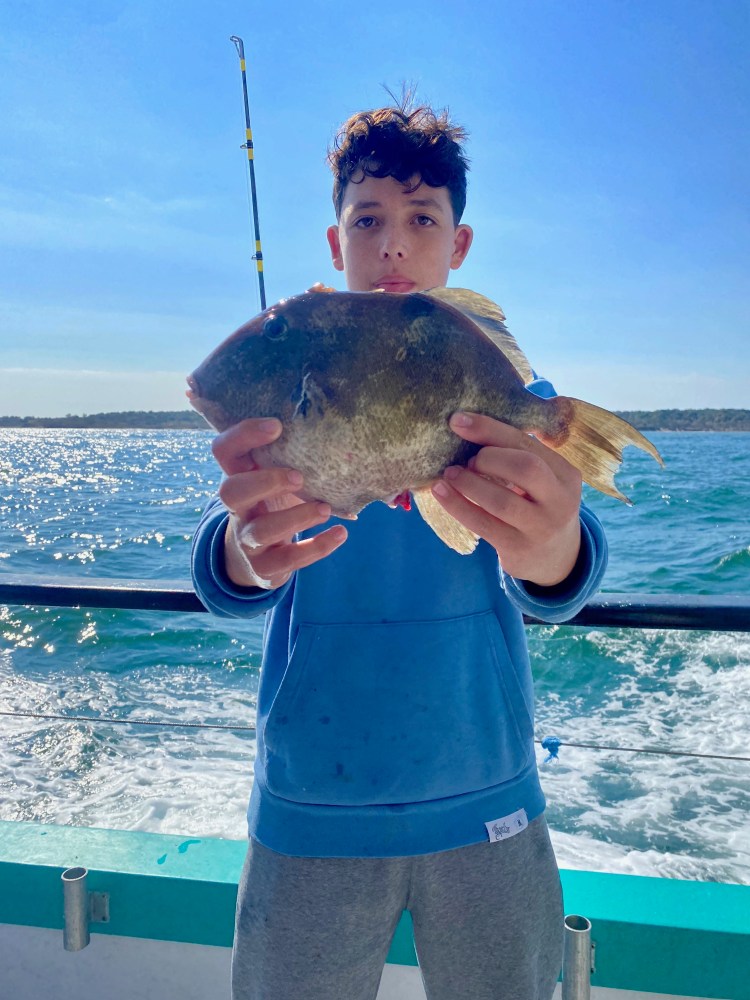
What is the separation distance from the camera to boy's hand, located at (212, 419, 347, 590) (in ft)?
4.71

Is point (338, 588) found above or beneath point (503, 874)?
above

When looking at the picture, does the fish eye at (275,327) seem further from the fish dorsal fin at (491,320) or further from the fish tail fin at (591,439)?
the fish tail fin at (591,439)

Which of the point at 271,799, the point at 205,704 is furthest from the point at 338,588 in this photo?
the point at 205,704

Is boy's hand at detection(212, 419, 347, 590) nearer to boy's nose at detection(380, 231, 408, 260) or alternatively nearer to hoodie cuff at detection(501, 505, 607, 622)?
hoodie cuff at detection(501, 505, 607, 622)

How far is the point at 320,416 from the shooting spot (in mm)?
1453

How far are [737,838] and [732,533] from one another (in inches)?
Answer: 480

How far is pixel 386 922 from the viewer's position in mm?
1796

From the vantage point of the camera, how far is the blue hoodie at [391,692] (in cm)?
177

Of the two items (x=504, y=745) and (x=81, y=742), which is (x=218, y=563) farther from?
(x=81, y=742)

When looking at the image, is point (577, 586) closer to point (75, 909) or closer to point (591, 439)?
point (591, 439)

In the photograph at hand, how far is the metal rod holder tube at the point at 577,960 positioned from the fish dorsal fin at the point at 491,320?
1.60 meters

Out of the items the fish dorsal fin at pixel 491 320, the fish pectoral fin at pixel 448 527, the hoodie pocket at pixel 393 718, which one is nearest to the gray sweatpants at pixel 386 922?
the hoodie pocket at pixel 393 718

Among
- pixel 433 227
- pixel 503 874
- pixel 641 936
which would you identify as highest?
pixel 433 227

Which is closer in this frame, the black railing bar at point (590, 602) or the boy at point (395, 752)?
the boy at point (395, 752)
